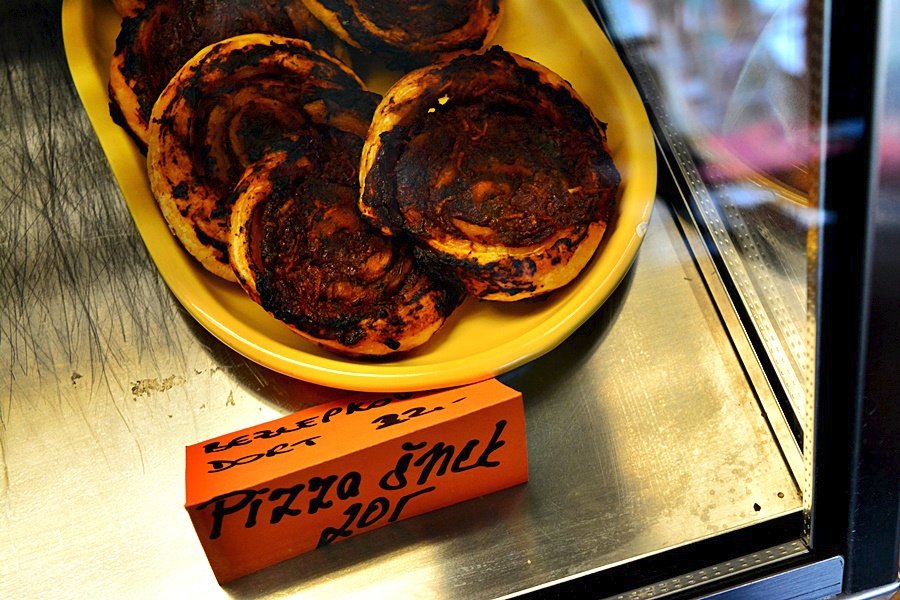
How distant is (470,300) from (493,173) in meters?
0.23

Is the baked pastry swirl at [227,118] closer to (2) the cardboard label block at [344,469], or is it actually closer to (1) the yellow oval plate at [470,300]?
(1) the yellow oval plate at [470,300]

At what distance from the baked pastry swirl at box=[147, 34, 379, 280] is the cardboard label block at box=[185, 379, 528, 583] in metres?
0.34

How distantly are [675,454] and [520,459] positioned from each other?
27 cm

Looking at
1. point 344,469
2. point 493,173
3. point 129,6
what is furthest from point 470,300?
point 129,6

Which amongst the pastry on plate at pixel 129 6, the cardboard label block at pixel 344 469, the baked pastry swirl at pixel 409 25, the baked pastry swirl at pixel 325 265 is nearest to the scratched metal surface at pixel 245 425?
the cardboard label block at pixel 344 469

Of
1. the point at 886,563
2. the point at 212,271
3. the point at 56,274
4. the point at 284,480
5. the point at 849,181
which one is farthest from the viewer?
the point at 56,274

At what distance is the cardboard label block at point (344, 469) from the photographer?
4.04ft

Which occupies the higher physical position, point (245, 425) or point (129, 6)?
point (129, 6)

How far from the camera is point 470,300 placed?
154 centimetres

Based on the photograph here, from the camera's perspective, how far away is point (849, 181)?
0.99m

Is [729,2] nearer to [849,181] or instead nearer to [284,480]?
[849,181]

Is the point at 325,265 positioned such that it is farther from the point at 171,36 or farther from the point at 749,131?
the point at 749,131

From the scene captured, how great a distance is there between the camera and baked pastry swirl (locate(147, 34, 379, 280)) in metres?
1.47

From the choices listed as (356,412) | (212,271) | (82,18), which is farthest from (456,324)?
(82,18)
